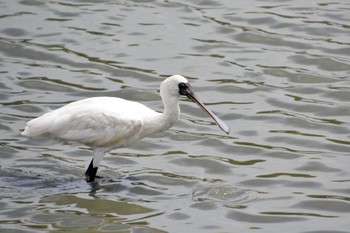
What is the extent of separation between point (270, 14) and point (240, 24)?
594 millimetres

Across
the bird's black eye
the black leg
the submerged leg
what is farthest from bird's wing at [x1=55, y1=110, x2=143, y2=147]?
the bird's black eye

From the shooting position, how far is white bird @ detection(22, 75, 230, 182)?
38.2 feet

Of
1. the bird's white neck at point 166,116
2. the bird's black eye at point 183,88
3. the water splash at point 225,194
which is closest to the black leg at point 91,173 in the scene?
the bird's white neck at point 166,116

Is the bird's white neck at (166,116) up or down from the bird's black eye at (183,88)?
down

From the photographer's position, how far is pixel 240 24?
1667 centimetres

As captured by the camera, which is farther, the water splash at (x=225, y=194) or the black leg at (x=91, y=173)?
the black leg at (x=91, y=173)

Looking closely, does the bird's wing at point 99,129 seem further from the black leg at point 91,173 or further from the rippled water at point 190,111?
the rippled water at point 190,111

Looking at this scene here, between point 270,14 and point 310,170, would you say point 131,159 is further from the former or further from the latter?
point 270,14

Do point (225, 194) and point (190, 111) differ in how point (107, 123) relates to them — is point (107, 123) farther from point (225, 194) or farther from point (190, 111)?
point (190, 111)

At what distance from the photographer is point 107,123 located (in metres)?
11.7

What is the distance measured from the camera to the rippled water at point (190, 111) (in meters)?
10.7

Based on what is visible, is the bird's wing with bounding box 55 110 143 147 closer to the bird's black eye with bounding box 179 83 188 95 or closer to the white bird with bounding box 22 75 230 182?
the white bird with bounding box 22 75 230 182

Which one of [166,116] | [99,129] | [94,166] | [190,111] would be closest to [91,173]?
[94,166]

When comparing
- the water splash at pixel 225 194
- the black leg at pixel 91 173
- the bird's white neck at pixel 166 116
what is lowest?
the black leg at pixel 91 173
